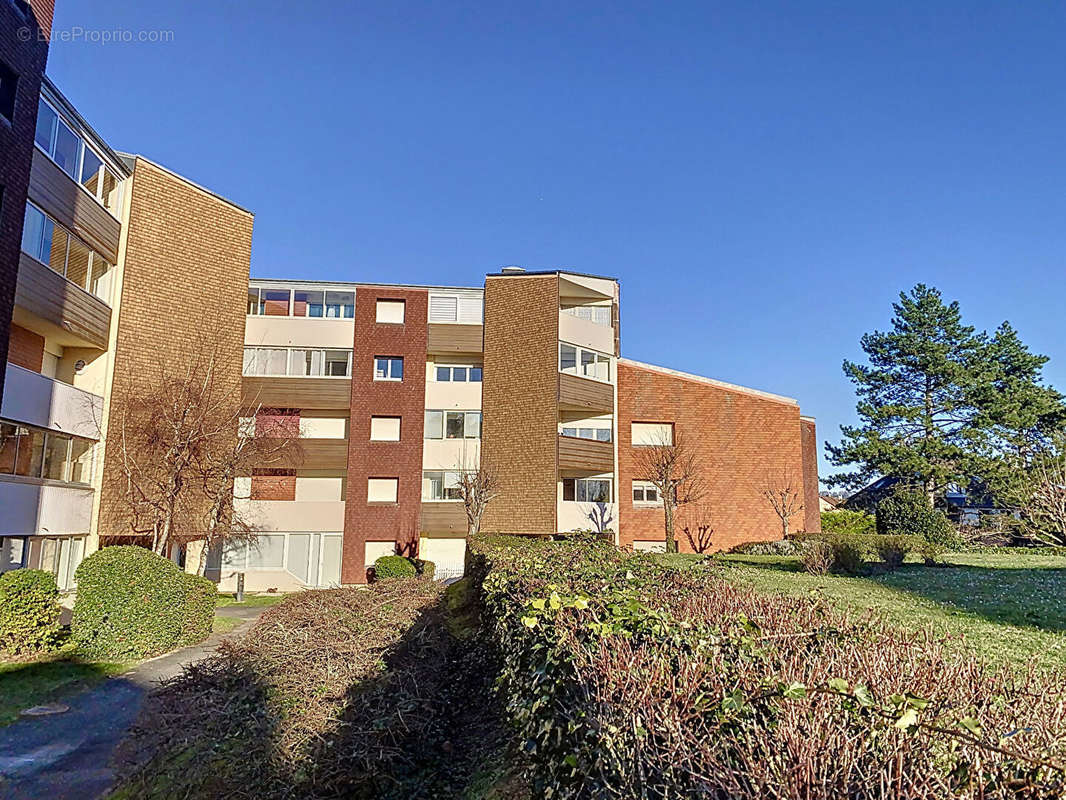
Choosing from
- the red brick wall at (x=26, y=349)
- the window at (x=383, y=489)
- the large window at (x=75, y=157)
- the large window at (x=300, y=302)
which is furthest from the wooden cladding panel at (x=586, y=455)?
the large window at (x=75, y=157)

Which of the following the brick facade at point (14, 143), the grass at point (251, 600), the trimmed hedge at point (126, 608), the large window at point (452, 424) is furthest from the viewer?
the large window at point (452, 424)

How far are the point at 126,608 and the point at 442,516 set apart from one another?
1631cm

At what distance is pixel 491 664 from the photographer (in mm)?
6672

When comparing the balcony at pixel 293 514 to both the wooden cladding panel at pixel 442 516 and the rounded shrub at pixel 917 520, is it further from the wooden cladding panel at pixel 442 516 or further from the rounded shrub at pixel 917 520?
the rounded shrub at pixel 917 520

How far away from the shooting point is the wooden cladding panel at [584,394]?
2903 centimetres

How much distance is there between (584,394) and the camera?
29797 mm

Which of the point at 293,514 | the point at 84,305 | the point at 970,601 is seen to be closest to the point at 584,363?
the point at 293,514

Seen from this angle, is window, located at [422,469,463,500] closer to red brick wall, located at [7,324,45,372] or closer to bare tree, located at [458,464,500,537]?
bare tree, located at [458,464,500,537]

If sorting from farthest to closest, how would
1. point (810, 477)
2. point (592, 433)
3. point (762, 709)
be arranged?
1. point (810, 477)
2. point (592, 433)
3. point (762, 709)

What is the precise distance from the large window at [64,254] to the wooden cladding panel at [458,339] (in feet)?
40.3

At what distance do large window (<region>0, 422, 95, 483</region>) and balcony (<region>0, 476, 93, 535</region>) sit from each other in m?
0.29

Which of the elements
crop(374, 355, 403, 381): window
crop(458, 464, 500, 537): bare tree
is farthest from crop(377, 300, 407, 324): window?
crop(458, 464, 500, 537): bare tree

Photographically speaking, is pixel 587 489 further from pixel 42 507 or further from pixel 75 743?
pixel 75 743

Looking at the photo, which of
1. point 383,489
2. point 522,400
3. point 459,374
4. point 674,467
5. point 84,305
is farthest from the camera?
point 459,374
